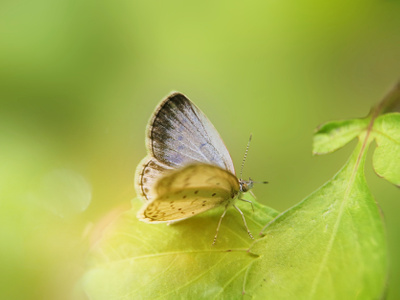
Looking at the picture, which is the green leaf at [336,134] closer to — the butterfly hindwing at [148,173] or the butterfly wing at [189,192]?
the butterfly wing at [189,192]

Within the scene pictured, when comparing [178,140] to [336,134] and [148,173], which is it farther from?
[336,134]

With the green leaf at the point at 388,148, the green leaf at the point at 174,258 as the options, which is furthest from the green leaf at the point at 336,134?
the green leaf at the point at 174,258

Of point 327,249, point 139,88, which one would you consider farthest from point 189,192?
point 139,88

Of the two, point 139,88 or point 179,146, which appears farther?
point 139,88

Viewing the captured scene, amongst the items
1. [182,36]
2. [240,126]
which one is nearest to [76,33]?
[182,36]

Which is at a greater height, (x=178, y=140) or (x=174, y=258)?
(x=178, y=140)
